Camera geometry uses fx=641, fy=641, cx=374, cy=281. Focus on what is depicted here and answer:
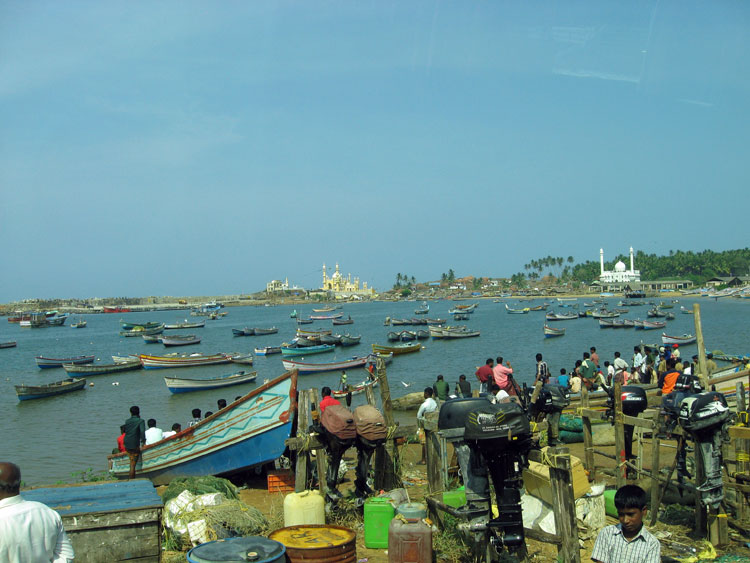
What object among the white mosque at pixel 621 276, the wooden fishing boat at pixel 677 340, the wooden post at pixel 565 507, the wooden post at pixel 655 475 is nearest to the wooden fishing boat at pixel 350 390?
the wooden post at pixel 655 475

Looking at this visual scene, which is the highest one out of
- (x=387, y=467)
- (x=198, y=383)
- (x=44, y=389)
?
(x=387, y=467)

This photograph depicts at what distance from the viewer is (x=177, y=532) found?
7.71 metres

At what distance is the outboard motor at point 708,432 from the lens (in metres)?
7.04

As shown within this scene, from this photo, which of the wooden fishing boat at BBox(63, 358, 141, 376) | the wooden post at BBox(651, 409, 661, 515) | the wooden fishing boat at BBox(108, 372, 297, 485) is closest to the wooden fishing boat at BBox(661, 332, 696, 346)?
the wooden fishing boat at BBox(63, 358, 141, 376)

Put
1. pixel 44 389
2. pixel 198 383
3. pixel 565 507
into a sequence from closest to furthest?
pixel 565 507
pixel 44 389
pixel 198 383

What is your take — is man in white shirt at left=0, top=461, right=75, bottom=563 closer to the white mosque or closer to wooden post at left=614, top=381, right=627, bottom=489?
wooden post at left=614, top=381, right=627, bottom=489

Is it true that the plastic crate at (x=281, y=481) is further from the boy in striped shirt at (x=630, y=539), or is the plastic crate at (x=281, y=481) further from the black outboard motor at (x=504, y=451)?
the boy in striped shirt at (x=630, y=539)

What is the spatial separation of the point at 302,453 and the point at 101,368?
42.5 meters

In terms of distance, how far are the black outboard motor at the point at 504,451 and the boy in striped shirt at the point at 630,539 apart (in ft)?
5.53

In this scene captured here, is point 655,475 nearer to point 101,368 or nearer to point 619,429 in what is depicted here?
point 619,429

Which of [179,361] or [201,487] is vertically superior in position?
[201,487]

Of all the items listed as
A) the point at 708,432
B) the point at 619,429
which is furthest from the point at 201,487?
the point at 708,432

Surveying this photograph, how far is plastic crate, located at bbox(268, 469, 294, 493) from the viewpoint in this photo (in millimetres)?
11023

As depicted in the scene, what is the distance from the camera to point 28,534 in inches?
146
